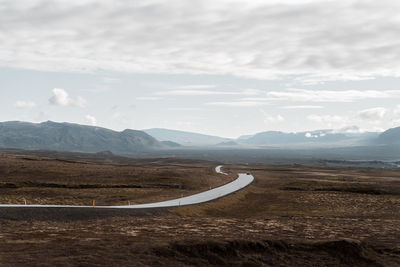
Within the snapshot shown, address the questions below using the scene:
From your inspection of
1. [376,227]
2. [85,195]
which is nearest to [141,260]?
[376,227]

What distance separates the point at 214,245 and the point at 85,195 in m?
39.3

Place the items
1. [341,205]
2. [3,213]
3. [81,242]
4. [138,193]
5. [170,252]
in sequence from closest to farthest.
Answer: [170,252], [81,242], [3,213], [341,205], [138,193]

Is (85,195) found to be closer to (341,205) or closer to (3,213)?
(3,213)

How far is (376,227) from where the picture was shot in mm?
37031

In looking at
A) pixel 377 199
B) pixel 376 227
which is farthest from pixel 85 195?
pixel 377 199

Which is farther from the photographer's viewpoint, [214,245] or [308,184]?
[308,184]

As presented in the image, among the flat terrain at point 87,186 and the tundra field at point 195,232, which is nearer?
the tundra field at point 195,232

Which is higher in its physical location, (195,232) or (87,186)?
(195,232)

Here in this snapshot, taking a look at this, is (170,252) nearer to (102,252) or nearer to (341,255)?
(102,252)

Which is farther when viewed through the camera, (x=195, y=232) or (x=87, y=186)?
(x=87, y=186)

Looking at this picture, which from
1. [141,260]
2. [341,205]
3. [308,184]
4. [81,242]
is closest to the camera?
[141,260]

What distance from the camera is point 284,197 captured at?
67.1 m

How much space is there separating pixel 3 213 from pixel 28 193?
23618 millimetres

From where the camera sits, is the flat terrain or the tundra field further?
the flat terrain
